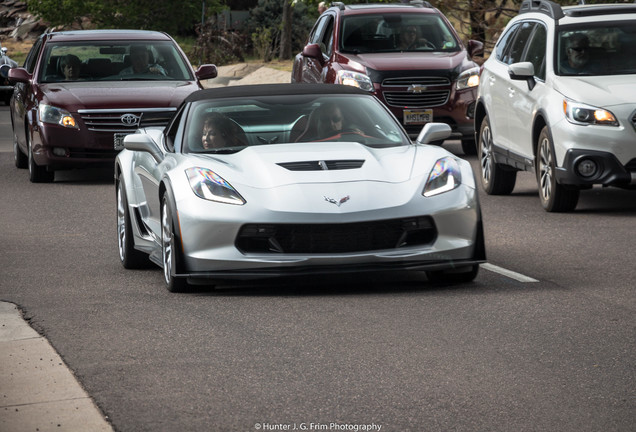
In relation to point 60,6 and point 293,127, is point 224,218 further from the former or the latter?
point 60,6

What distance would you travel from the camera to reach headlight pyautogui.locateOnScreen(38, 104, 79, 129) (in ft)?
54.7

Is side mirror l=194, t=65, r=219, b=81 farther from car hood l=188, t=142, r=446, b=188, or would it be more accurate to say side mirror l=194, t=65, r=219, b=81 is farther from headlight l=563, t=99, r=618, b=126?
car hood l=188, t=142, r=446, b=188

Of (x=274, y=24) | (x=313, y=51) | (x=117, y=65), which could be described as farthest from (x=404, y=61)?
(x=274, y=24)

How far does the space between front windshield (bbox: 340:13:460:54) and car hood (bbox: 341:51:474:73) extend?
0.29 meters

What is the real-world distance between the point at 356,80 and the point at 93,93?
151 inches

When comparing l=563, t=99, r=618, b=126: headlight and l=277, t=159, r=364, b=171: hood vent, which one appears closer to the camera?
l=277, t=159, r=364, b=171: hood vent

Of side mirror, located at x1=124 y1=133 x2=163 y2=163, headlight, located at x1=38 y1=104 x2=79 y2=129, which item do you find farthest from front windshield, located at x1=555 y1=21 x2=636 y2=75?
headlight, located at x1=38 y1=104 x2=79 y2=129

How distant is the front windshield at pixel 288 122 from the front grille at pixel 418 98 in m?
8.64

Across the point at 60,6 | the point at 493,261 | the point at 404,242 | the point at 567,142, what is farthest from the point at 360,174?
the point at 60,6

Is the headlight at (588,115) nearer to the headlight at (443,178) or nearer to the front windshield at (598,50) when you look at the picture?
the front windshield at (598,50)

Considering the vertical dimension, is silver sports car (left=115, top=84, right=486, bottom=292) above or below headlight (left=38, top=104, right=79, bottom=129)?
above

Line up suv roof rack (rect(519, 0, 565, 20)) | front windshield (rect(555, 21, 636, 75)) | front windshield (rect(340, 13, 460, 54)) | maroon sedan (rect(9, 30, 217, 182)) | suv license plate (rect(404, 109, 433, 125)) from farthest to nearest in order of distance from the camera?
front windshield (rect(340, 13, 460, 54)), suv license plate (rect(404, 109, 433, 125)), maroon sedan (rect(9, 30, 217, 182)), suv roof rack (rect(519, 0, 565, 20)), front windshield (rect(555, 21, 636, 75))

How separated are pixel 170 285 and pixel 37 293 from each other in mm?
903

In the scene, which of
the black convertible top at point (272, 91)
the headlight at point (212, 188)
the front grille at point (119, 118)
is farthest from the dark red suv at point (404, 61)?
the headlight at point (212, 188)
